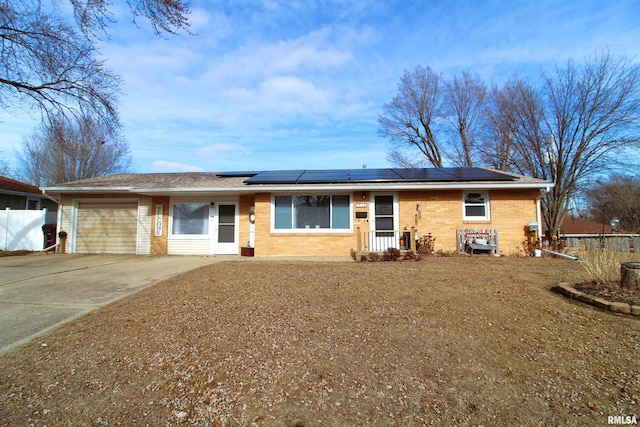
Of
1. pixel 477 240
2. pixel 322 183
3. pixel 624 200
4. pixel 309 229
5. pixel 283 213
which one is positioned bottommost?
pixel 477 240

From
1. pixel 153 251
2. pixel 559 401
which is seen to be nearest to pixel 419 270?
pixel 559 401

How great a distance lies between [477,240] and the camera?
1068cm

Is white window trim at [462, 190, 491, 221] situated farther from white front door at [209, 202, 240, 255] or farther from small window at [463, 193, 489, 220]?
white front door at [209, 202, 240, 255]

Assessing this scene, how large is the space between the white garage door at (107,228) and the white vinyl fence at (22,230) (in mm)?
2085

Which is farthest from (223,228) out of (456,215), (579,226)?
(579,226)

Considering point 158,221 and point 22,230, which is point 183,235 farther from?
point 22,230

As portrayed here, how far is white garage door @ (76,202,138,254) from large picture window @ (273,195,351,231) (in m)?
5.87

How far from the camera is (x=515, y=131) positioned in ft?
63.0

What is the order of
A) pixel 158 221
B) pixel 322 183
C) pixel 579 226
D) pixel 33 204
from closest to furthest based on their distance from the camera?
pixel 322 183 → pixel 158 221 → pixel 33 204 → pixel 579 226

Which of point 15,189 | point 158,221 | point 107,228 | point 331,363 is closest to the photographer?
point 331,363

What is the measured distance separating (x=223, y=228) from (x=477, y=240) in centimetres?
908

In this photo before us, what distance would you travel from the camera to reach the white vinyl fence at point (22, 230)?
13.2 meters

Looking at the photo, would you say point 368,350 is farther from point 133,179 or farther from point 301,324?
point 133,179

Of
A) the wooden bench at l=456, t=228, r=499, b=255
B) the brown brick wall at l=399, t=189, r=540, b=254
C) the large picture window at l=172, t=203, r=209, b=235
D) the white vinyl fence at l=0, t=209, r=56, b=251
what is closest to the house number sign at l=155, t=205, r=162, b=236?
the large picture window at l=172, t=203, r=209, b=235
